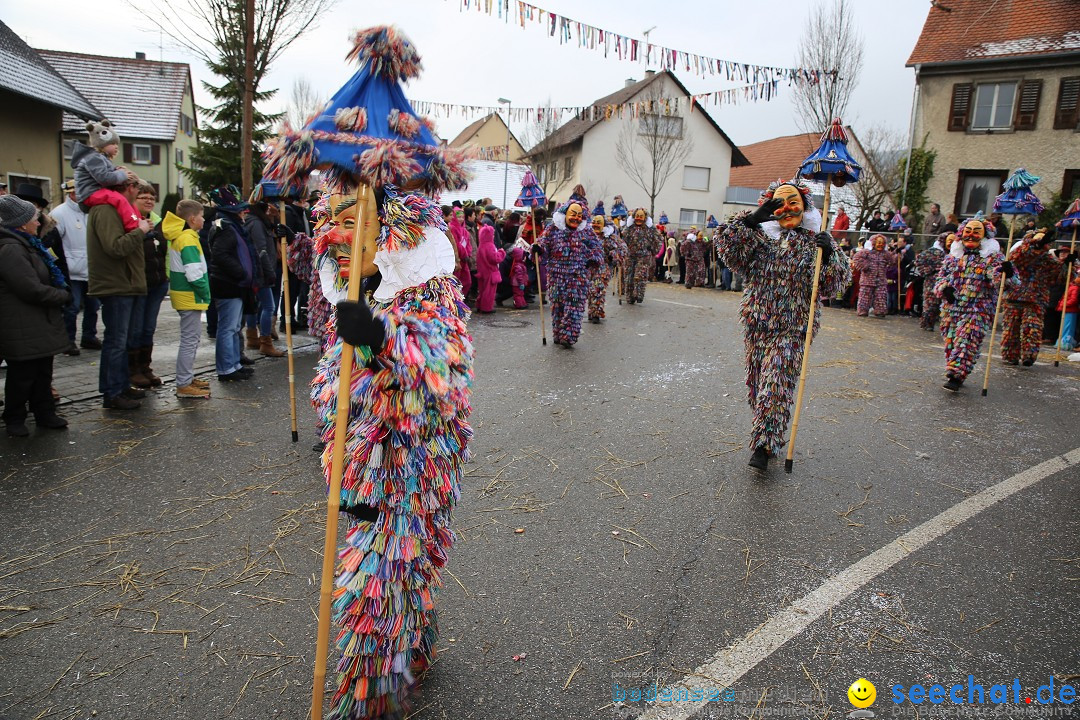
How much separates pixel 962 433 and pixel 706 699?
16.6 feet

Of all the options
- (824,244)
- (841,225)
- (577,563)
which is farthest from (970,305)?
(841,225)

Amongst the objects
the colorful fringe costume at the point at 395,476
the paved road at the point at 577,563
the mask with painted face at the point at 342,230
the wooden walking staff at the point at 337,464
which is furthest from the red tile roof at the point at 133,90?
the wooden walking staff at the point at 337,464

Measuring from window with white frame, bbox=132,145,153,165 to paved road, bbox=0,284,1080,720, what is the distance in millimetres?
32989

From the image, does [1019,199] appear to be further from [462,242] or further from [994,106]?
[994,106]

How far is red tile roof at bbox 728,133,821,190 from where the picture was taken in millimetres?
36312

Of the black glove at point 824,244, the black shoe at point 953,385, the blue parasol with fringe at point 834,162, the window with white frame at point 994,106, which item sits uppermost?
the window with white frame at point 994,106

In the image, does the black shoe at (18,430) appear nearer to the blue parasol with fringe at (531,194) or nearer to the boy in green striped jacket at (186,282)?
the boy in green striped jacket at (186,282)

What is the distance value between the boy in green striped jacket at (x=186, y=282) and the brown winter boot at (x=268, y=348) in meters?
1.85

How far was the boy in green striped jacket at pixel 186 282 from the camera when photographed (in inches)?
259

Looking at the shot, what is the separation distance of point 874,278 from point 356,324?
1590cm

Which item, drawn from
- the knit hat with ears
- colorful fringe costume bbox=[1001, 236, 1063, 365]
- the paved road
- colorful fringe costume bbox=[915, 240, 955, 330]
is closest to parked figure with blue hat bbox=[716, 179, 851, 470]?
the paved road

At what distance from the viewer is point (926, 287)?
13.8 m

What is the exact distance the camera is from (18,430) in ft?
17.3

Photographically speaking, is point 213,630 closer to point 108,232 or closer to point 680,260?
point 108,232
